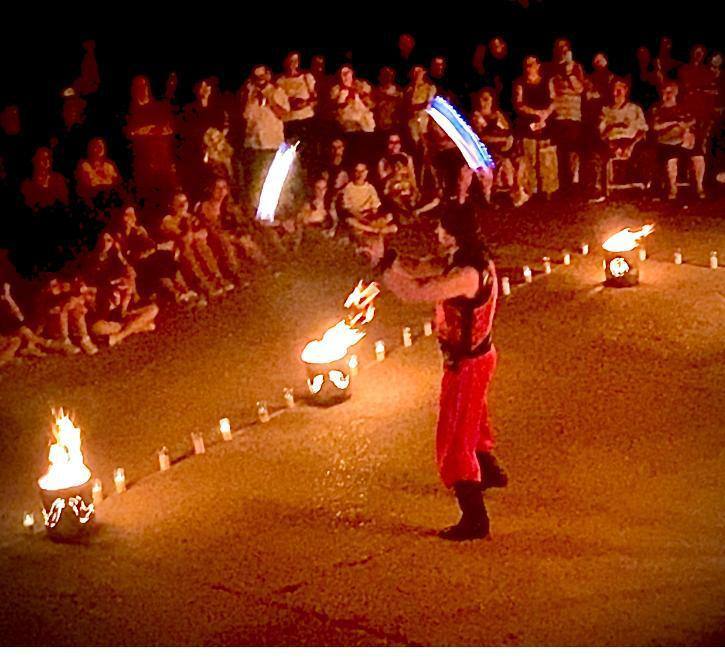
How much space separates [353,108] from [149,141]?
2.54 meters

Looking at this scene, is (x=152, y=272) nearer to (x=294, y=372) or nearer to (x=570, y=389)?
(x=294, y=372)

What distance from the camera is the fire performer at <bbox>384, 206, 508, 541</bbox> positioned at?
6.86m

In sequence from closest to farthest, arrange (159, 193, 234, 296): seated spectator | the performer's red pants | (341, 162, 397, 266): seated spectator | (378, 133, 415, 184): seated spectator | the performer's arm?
the performer's arm
the performer's red pants
(159, 193, 234, 296): seated spectator
(341, 162, 397, 266): seated spectator
(378, 133, 415, 184): seated spectator

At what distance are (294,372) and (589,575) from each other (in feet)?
14.5

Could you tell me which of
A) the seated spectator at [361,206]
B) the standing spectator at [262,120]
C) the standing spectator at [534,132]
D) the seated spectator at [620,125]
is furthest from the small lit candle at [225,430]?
the seated spectator at [620,125]

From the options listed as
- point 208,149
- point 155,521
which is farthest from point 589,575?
point 208,149

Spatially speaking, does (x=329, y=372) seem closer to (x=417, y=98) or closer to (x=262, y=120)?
(x=262, y=120)

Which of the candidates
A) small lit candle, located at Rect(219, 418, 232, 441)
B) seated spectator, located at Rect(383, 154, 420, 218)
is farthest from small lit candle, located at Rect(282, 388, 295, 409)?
seated spectator, located at Rect(383, 154, 420, 218)

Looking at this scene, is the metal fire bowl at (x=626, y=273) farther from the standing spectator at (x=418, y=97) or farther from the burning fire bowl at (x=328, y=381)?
the standing spectator at (x=418, y=97)

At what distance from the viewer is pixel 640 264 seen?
12.5 meters

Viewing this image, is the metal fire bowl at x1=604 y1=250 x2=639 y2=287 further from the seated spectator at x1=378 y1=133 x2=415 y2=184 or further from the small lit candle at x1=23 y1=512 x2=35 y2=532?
the small lit candle at x1=23 y1=512 x2=35 y2=532

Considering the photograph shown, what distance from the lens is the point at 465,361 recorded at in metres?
6.99

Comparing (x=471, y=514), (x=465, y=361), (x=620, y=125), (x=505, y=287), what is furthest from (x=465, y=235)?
(x=620, y=125)

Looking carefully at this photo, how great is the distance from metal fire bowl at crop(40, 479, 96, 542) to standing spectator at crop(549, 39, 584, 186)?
369 inches
